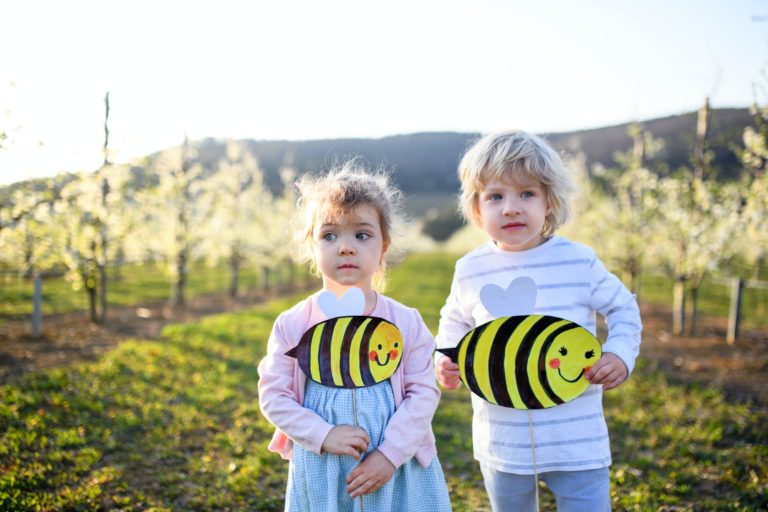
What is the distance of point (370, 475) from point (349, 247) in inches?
28.9

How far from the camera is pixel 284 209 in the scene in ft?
66.0

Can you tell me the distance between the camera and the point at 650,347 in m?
8.26

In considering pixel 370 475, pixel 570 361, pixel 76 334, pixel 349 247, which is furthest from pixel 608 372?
pixel 76 334

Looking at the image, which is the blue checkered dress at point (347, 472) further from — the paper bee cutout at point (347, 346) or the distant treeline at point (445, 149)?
the distant treeline at point (445, 149)

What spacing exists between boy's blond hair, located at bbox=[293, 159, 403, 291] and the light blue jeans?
89 cm

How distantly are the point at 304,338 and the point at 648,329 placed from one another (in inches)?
395

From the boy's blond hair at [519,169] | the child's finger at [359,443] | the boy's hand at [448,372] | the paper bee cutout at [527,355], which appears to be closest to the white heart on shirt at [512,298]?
the paper bee cutout at [527,355]

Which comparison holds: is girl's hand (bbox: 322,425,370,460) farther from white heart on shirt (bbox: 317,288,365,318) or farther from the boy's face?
the boy's face

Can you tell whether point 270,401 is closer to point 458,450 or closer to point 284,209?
point 458,450

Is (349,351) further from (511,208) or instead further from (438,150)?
(438,150)

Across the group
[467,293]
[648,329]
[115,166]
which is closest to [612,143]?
[648,329]

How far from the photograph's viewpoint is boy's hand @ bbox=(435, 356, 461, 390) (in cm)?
191

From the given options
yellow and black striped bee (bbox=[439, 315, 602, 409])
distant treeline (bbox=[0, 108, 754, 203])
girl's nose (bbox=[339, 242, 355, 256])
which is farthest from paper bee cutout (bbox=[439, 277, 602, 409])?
distant treeline (bbox=[0, 108, 754, 203])

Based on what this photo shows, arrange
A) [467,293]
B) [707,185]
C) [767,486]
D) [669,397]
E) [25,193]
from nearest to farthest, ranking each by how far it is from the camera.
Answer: [467,293], [767,486], [669,397], [25,193], [707,185]
